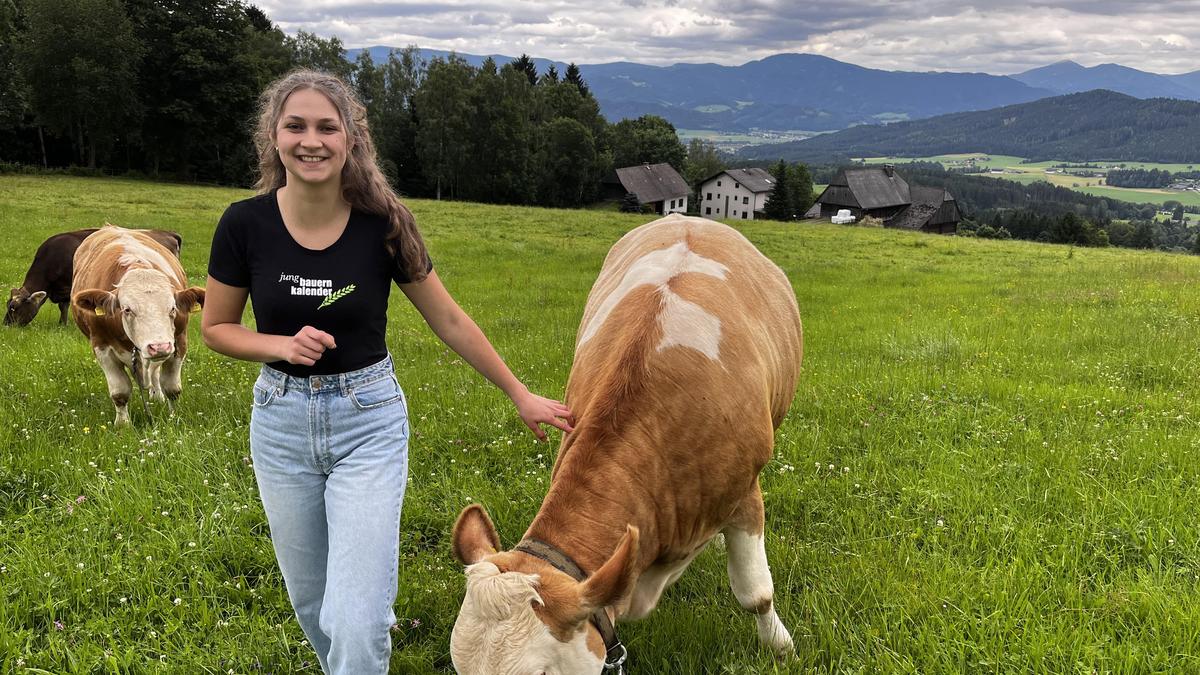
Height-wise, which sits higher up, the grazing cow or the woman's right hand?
the woman's right hand

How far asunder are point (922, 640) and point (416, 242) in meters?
3.29

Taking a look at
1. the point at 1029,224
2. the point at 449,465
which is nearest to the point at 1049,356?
the point at 449,465

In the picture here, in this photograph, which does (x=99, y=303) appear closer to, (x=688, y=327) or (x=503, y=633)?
(x=688, y=327)

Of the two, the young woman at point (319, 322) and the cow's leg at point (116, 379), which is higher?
the young woman at point (319, 322)

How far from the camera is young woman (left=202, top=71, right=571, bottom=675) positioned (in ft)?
9.99

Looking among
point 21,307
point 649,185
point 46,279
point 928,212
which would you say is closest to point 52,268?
point 46,279

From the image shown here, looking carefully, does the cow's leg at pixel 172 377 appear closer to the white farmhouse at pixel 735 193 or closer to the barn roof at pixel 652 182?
the barn roof at pixel 652 182

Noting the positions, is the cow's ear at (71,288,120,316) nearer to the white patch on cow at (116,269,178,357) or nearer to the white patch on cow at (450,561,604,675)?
the white patch on cow at (116,269,178,357)

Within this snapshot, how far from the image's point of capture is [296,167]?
306 centimetres

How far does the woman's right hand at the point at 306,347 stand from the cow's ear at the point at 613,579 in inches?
55.0

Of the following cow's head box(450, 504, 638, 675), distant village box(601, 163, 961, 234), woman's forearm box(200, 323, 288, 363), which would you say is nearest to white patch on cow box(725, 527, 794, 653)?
cow's head box(450, 504, 638, 675)

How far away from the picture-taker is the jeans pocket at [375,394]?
123 inches

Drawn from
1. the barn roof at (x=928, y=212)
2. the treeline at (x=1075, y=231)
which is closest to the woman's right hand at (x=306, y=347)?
the treeline at (x=1075, y=231)

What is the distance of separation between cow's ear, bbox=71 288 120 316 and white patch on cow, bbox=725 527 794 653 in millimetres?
6436
